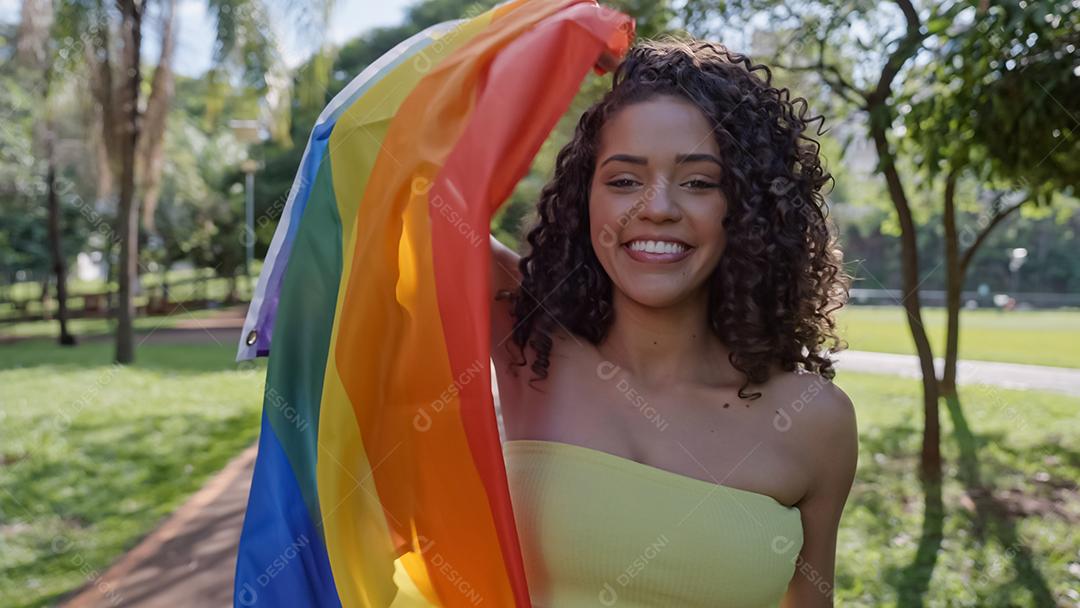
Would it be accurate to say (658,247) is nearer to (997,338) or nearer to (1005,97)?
(1005,97)

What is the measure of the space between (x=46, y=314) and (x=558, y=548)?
30776 millimetres

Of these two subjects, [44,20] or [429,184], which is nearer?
[429,184]

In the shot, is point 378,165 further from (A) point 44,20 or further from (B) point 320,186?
(A) point 44,20

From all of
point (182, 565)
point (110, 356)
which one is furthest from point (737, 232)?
point (110, 356)

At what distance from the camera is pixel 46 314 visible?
93.9ft

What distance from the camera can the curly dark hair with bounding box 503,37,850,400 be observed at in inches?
77.3

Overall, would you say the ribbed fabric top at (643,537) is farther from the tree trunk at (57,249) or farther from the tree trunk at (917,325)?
the tree trunk at (57,249)

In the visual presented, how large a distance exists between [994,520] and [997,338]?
1939 cm

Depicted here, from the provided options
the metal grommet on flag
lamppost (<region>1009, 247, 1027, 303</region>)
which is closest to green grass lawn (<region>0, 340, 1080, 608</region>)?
the metal grommet on flag

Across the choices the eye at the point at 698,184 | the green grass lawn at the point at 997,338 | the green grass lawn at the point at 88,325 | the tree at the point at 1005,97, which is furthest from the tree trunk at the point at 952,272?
the green grass lawn at the point at 88,325

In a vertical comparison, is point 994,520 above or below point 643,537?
→ below

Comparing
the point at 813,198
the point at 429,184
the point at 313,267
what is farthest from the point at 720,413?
the point at 313,267

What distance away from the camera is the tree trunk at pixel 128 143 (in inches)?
521

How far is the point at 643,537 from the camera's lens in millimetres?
1799
